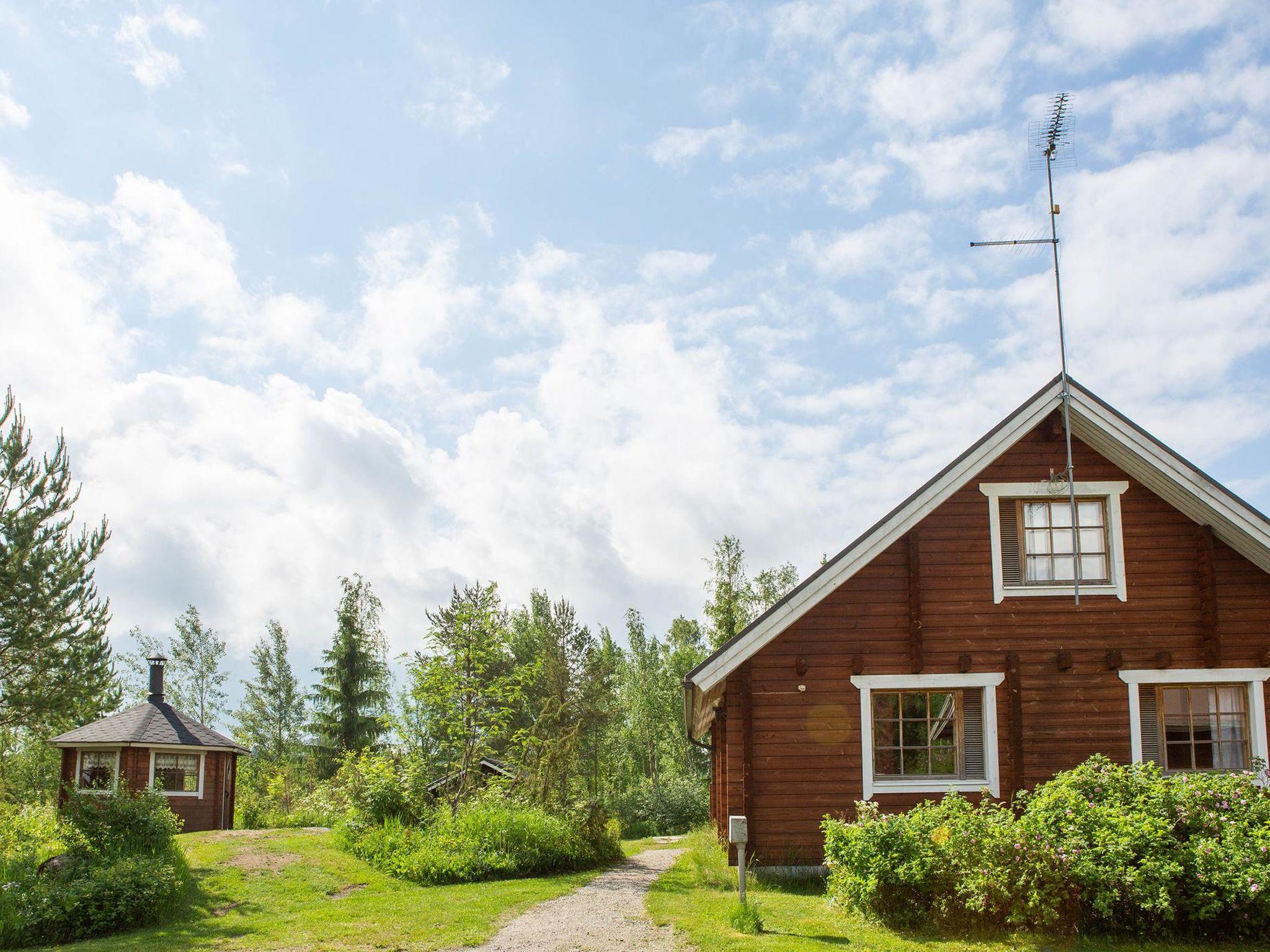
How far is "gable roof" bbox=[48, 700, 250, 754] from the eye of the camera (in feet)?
90.3

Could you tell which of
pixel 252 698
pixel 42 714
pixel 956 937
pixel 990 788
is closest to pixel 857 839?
pixel 956 937

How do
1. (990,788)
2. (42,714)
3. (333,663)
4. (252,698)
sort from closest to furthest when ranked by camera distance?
(990,788) → (42,714) → (333,663) → (252,698)

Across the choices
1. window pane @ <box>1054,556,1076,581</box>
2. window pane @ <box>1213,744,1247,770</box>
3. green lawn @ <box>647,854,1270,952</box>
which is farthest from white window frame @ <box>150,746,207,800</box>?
window pane @ <box>1213,744,1247,770</box>

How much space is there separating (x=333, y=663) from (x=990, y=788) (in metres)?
34.7

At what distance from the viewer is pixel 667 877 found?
642 inches

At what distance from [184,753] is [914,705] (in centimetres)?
2237

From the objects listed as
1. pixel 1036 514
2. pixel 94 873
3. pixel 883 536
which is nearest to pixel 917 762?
pixel 883 536

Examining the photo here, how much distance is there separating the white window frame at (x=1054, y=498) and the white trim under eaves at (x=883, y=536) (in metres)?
0.56

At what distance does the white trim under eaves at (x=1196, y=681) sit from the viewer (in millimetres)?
14609

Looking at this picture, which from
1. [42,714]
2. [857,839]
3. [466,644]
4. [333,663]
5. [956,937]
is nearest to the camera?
[956,937]

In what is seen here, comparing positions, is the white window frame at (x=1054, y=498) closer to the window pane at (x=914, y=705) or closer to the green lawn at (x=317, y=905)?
the window pane at (x=914, y=705)

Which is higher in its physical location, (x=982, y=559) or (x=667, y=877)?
(x=982, y=559)

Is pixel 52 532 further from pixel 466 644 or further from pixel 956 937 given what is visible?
pixel 956 937

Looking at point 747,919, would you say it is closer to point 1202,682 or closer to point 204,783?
point 1202,682
